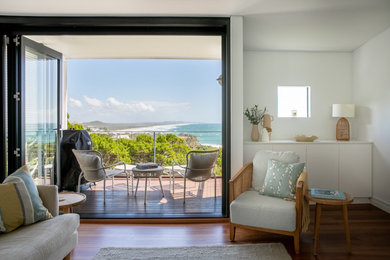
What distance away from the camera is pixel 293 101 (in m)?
4.63

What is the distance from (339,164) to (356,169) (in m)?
0.28

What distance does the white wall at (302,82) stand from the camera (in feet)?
14.8

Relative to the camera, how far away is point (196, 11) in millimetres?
3104

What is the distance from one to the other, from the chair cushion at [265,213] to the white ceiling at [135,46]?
2.67m

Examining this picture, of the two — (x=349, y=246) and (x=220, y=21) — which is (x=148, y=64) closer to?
(x=220, y=21)

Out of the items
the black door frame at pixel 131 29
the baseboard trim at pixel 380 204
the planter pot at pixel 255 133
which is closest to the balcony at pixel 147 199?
the black door frame at pixel 131 29

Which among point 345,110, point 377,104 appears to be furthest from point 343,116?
point 377,104

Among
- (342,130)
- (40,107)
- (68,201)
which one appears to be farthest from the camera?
(342,130)

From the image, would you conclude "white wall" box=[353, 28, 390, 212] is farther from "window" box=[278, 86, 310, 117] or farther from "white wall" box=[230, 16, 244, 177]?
"white wall" box=[230, 16, 244, 177]

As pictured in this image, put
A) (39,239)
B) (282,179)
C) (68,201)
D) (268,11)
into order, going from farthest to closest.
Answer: (268,11) < (282,179) < (68,201) < (39,239)

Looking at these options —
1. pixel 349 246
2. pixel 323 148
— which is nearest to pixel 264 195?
pixel 349 246

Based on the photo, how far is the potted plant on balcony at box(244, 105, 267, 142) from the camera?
13.6 feet

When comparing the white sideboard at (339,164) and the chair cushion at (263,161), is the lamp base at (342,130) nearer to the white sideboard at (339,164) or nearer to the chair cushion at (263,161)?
the white sideboard at (339,164)

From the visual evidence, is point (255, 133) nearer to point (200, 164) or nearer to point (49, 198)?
point (200, 164)
